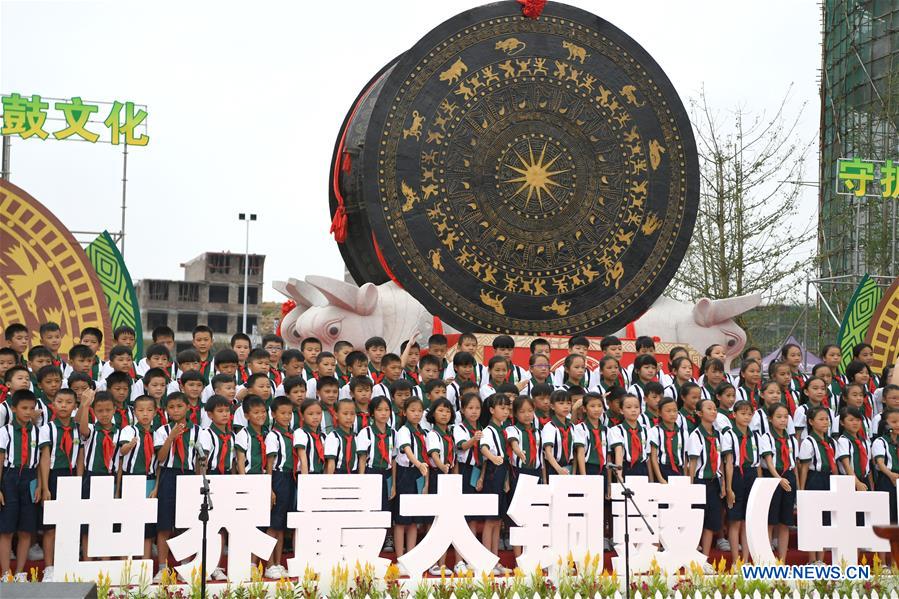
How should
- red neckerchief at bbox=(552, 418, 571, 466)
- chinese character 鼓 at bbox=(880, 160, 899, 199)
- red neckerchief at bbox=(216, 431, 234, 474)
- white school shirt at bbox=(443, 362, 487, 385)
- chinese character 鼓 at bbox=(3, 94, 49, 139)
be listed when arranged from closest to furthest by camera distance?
red neckerchief at bbox=(216, 431, 234, 474) < red neckerchief at bbox=(552, 418, 571, 466) < white school shirt at bbox=(443, 362, 487, 385) < chinese character 鼓 at bbox=(3, 94, 49, 139) < chinese character 鼓 at bbox=(880, 160, 899, 199)

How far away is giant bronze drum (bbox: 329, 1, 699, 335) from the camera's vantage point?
10.8 metres

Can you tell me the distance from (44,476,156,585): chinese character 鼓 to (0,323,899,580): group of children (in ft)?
0.46

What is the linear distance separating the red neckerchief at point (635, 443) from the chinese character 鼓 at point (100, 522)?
2990 mm

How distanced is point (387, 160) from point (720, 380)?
335cm

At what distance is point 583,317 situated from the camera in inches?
444

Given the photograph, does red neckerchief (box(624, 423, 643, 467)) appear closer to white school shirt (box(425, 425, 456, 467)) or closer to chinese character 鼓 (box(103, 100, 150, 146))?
white school shirt (box(425, 425, 456, 467))

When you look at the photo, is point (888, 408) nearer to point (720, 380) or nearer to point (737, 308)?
point (720, 380)

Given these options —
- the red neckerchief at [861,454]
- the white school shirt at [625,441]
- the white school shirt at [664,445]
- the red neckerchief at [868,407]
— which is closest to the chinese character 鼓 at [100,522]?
the white school shirt at [625,441]

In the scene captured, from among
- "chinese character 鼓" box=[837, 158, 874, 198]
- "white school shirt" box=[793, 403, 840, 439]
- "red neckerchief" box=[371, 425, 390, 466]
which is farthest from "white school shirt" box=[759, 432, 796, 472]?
"chinese character 鼓" box=[837, 158, 874, 198]

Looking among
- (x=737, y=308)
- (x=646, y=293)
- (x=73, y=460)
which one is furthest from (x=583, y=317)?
(x=73, y=460)

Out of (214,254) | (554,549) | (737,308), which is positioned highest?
(214,254)

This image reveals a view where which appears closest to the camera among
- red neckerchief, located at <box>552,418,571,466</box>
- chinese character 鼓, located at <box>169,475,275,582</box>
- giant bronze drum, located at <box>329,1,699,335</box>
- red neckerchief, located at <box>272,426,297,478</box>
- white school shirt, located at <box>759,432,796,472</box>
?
chinese character 鼓, located at <box>169,475,275,582</box>

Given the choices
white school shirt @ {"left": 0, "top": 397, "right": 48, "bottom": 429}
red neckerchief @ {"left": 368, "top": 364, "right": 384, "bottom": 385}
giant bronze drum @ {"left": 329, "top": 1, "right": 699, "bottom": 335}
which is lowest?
white school shirt @ {"left": 0, "top": 397, "right": 48, "bottom": 429}

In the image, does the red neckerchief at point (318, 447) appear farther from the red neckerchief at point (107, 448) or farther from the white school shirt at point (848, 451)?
the white school shirt at point (848, 451)
